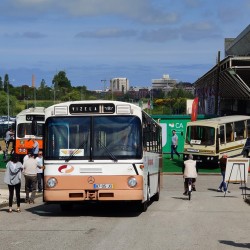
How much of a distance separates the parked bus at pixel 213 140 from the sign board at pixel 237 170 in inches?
523

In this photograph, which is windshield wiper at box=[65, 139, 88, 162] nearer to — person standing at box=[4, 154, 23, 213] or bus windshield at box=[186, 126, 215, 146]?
person standing at box=[4, 154, 23, 213]

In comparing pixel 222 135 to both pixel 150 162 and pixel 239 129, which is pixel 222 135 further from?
pixel 150 162

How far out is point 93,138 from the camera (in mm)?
17375

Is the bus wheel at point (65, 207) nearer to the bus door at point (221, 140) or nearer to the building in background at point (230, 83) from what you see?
the bus door at point (221, 140)

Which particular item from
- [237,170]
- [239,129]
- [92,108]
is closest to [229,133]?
[239,129]

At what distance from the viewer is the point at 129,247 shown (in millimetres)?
12109

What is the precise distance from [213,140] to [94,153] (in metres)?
24.8

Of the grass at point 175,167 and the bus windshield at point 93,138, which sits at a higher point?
the bus windshield at point 93,138

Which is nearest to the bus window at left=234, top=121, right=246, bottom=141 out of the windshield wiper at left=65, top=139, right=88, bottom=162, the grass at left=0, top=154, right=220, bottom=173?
the grass at left=0, top=154, right=220, bottom=173

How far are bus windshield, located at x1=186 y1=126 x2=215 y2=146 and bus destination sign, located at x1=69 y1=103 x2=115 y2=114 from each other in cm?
2437

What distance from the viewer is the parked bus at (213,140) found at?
41.2 meters

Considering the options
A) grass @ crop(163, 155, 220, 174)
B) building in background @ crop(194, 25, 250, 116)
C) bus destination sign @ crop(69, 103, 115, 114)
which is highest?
building in background @ crop(194, 25, 250, 116)

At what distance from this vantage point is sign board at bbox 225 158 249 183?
27.6 metres

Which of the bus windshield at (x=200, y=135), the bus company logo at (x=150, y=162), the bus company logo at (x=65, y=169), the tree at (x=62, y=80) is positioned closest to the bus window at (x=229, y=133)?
the bus windshield at (x=200, y=135)
